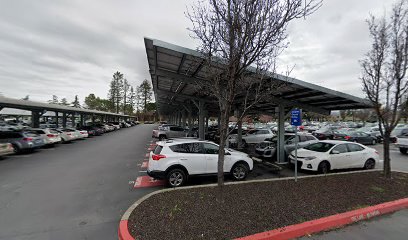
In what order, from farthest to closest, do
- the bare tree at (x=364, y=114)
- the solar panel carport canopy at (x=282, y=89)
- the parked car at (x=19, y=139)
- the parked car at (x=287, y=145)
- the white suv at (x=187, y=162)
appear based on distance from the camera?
the bare tree at (x=364, y=114)
the parked car at (x=19, y=139)
the parked car at (x=287, y=145)
the solar panel carport canopy at (x=282, y=89)
the white suv at (x=187, y=162)

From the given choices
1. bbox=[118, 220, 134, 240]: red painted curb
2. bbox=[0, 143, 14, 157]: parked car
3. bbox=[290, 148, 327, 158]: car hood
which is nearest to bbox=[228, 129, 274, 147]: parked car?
bbox=[290, 148, 327, 158]: car hood

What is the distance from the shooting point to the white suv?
6695 millimetres

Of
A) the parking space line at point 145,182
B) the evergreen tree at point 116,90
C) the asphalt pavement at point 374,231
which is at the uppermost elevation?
the evergreen tree at point 116,90

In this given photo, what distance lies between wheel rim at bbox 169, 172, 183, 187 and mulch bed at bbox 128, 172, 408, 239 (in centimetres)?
110

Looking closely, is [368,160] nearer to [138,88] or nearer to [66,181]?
[66,181]

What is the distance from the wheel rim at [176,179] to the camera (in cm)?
678

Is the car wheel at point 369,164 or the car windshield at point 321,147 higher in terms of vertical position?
the car windshield at point 321,147

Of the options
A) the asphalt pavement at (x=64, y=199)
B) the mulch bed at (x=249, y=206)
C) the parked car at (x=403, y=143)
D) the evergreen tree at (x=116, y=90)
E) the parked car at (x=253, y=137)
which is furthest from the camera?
the evergreen tree at (x=116, y=90)

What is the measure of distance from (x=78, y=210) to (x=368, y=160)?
11.5 meters

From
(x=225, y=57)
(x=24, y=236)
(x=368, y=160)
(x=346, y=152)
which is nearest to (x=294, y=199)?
(x=225, y=57)

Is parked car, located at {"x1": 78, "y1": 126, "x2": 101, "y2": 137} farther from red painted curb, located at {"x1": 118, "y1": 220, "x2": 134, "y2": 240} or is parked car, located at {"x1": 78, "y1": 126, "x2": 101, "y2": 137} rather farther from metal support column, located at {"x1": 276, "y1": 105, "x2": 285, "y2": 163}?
red painted curb, located at {"x1": 118, "y1": 220, "x2": 134, "y2": 240}

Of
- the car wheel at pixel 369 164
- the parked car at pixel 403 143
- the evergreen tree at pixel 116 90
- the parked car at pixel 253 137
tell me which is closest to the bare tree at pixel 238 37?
the car wheel at pixel 369 164

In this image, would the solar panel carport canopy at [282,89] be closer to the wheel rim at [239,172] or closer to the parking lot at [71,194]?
the wheel rim at [239,172]

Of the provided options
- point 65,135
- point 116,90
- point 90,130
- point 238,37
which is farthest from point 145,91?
point 238,37
